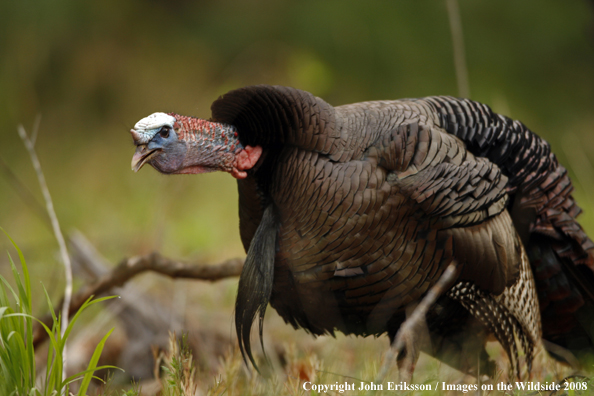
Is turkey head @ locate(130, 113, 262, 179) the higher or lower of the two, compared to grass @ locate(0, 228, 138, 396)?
higher

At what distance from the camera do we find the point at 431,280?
2195 millimetres

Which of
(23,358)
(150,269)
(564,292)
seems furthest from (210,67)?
(23,358)

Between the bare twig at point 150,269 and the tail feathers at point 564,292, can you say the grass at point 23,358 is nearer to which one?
the bare twig at point 150,269

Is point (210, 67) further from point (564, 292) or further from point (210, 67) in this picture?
point (564, 292)

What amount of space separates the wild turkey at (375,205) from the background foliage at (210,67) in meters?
3.68

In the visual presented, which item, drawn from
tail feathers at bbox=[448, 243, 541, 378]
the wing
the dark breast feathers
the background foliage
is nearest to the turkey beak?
the dark breast feathers

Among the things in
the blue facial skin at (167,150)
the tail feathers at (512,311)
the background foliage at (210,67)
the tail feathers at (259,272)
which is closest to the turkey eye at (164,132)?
the blue facial skin at (167,150)

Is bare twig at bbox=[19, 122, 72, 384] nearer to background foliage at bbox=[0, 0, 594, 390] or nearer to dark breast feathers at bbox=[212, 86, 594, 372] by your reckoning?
dark breast feathers at bbox=[212, 86, 594, 372]


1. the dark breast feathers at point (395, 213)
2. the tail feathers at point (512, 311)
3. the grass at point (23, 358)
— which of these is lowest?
the grass at point (23, 358)

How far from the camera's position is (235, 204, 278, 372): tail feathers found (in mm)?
2227

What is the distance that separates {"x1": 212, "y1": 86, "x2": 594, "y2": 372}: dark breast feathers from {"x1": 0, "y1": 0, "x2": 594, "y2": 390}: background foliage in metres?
3.69

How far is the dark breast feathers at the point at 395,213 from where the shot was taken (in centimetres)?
211

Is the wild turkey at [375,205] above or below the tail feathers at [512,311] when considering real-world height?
above

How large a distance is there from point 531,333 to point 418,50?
567cm
